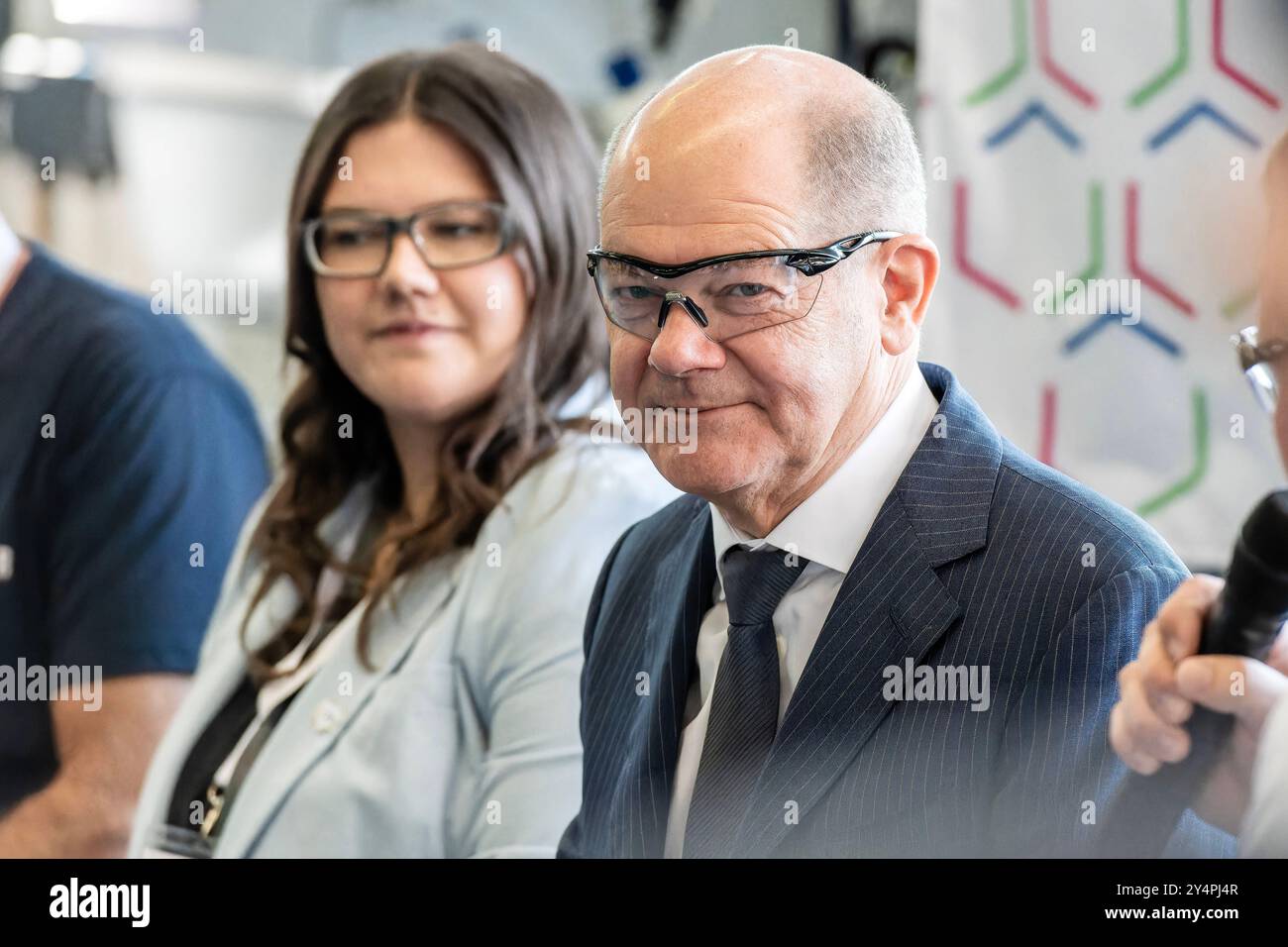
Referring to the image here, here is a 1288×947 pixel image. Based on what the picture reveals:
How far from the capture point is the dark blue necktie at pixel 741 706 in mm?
1023

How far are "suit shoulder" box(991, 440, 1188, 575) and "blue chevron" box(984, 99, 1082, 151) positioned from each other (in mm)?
836

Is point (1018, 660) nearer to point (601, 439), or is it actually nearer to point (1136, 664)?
point (1136, 664)

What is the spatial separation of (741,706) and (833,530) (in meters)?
0.14

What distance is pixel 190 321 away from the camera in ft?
6.13

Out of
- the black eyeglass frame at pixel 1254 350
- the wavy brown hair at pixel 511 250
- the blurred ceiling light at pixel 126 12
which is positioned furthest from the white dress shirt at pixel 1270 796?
the blurred ceiling light at pixel 126 12

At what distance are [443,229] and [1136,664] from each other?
80 cm

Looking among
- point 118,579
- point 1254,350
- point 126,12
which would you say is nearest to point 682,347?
point 1254,350

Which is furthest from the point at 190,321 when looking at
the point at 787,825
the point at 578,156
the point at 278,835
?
the point at 787,825

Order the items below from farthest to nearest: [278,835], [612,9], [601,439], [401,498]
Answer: [612,9], [401,498], [601,439], [278,835]

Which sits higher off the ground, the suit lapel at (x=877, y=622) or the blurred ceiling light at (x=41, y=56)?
the blurred ceiling light at (x=41, y=56)

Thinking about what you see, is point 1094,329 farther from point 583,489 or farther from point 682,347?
point 682,347

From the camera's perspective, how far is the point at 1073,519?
3.16 feet

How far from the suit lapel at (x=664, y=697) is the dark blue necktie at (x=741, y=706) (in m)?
0.03
